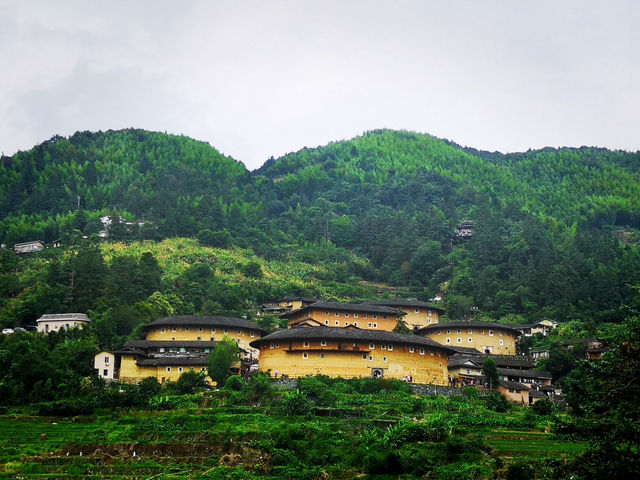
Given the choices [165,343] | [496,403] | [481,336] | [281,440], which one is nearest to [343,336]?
[496,403]

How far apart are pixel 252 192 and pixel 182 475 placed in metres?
100

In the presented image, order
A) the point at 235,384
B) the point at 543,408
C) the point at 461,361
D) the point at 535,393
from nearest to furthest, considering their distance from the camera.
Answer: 1. the point at 543,408
2. the point at 235,384
3. the point at 535,393
4. the point at 461,361

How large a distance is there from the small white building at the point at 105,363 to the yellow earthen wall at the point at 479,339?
3003cm

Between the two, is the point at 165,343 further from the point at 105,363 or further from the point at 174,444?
the point at 174,444

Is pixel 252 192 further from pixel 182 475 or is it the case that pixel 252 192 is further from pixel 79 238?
pixel 182 475

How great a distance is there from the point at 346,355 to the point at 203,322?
1399 centimetres

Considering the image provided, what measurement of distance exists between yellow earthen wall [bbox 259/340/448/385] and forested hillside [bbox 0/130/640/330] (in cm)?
1861

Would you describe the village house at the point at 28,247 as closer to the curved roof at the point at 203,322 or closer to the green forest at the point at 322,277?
the green forest at the point at 322,277

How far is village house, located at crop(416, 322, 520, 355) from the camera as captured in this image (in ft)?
219

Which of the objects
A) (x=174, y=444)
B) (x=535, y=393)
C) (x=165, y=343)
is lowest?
(x=174, y=444)

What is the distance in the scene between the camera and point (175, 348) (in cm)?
5509

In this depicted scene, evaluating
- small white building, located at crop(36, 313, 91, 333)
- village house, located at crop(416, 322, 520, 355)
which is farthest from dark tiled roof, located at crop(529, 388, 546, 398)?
small white building, located at crop(36, 313, 91, 333)

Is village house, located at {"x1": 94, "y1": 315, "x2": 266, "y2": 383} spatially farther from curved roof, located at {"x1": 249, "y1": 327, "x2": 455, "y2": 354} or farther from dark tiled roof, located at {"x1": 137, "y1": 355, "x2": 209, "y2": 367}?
curved roof, located at {"x1": 249, "y1": 327, "x2": 455, "y2": 354}

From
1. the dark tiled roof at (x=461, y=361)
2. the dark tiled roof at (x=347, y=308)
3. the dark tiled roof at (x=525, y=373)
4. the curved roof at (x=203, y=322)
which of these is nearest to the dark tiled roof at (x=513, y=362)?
the dark tiled roof at (x=461, y=361)
